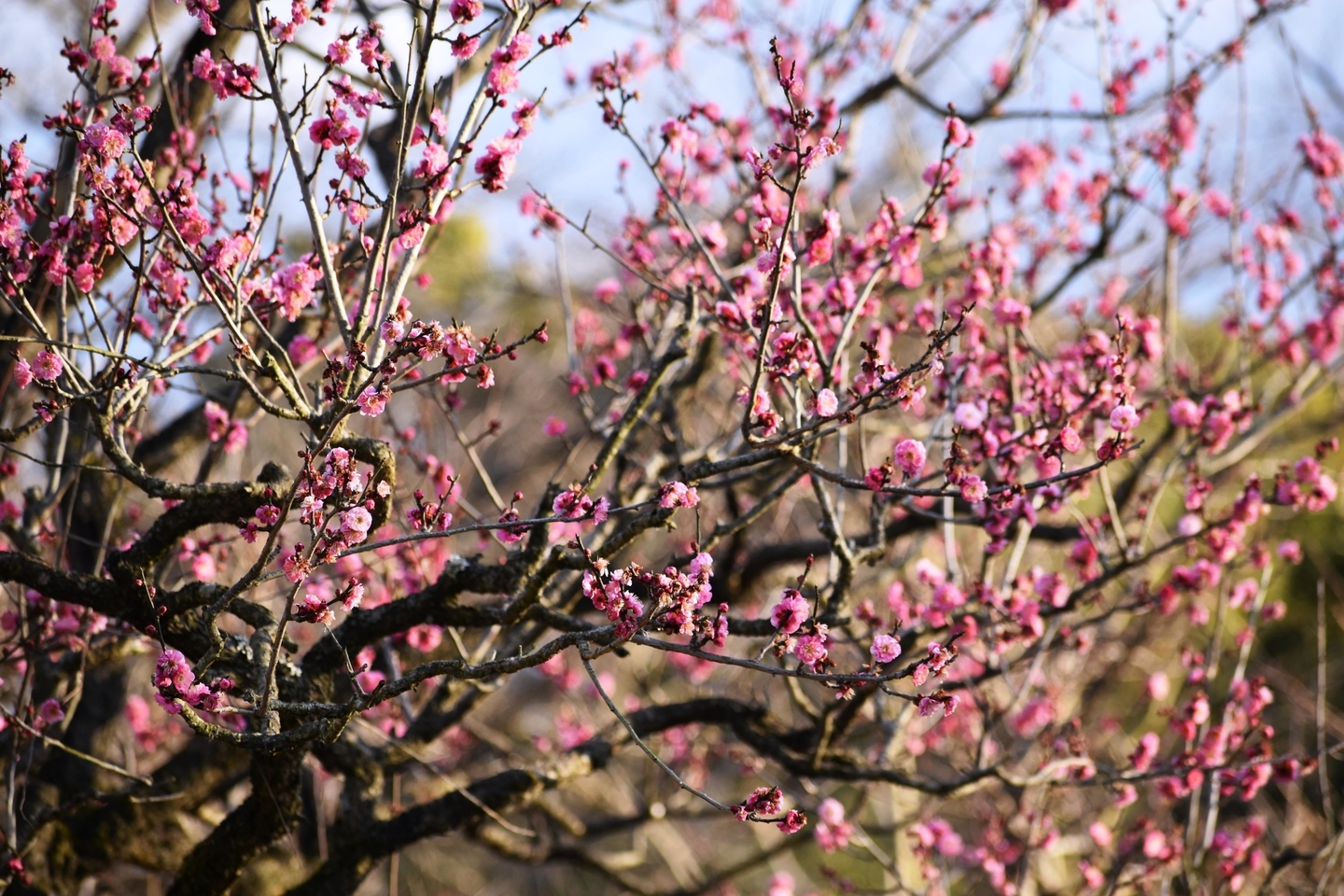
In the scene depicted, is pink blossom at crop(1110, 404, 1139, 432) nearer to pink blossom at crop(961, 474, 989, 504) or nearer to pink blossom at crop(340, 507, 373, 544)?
pink blossom at crop(961, 474, 989, 504)

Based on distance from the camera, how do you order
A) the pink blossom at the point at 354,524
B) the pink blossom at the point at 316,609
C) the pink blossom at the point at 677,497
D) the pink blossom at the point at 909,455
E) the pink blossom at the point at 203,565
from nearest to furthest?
the pink blossom at the point at 316,609, the pink blossom at the point at 354,524, the pink blossom at the point at 677,497, the pink blossom at the point at 909,455, the pink blossom at the point at 203,565

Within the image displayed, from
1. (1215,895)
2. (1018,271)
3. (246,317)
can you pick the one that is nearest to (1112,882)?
(1215,895)

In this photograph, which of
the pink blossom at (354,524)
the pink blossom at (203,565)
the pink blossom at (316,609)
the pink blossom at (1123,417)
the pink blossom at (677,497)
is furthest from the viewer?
the pink blossom at (203,565)

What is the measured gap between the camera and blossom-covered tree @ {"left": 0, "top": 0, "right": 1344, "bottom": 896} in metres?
2.67

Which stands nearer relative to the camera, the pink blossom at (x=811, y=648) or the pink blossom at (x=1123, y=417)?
the pink blossom at (x=811, y=648)

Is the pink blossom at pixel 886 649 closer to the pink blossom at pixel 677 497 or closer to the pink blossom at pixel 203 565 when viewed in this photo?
the pink blossom at pixel 677 497

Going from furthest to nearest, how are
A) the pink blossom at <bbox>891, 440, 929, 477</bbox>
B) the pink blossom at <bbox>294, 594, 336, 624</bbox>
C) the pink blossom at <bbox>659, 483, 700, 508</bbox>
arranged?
1. the pink blossom at <bbox>891, 440, 929, 477</bbox>
2. the pink blossom at <bbox>659, 483, 700, 508</bbox>
3. the pink blossom at <bbox>294, 594, 336, 624</bbox>

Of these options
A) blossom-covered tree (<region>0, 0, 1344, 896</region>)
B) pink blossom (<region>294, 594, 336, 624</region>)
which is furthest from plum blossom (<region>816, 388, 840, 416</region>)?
pink blossom (<region>294, 594, 336, 624</region>)

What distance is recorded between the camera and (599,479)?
10.4ft

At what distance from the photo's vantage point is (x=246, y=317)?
3328 millimetres

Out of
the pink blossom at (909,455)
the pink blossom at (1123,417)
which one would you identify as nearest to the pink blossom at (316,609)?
the pink blossom at (909,455)

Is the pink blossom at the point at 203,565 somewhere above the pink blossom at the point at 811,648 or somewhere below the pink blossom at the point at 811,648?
above

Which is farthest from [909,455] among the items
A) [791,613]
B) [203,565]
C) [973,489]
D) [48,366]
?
[203,565]

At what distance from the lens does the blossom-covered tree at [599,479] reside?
2670 millimetres
